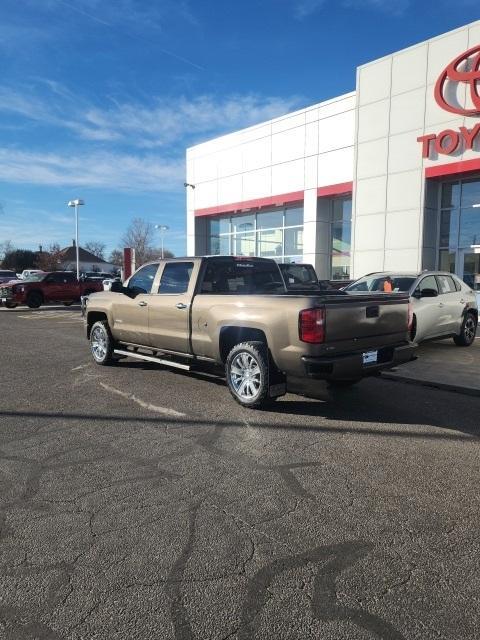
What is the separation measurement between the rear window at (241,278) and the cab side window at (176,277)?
330mm

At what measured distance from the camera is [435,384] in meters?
7.35

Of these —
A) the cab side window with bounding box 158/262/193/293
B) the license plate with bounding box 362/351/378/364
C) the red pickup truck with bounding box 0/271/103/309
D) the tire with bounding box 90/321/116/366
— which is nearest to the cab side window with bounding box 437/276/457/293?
the license plate with bounding box 362/351/378/364

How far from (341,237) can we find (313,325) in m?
18.1

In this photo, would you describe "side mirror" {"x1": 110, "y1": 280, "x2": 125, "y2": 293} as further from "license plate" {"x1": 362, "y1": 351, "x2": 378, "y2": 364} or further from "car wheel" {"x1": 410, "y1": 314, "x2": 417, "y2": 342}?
"car wheel" {"x1": 410, "y1": 314, "x2": 417, "y2": 342}

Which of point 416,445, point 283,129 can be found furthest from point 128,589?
point 283,129

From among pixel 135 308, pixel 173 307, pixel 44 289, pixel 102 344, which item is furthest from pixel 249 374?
pixel 44 289

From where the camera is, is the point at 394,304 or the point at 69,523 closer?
the point at 69,523

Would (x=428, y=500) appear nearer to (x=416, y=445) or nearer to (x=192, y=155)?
(x=416, y=445)

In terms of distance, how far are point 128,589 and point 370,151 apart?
18612mm

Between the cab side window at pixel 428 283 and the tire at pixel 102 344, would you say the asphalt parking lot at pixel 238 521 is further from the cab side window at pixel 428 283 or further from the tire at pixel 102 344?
the cab side window at pixel 428 283

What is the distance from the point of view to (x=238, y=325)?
19.8 feet

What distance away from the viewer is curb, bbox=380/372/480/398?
6.91m

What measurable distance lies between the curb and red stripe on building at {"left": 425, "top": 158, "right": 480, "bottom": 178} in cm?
1088

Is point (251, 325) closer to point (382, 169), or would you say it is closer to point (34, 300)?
point (382, 169)
